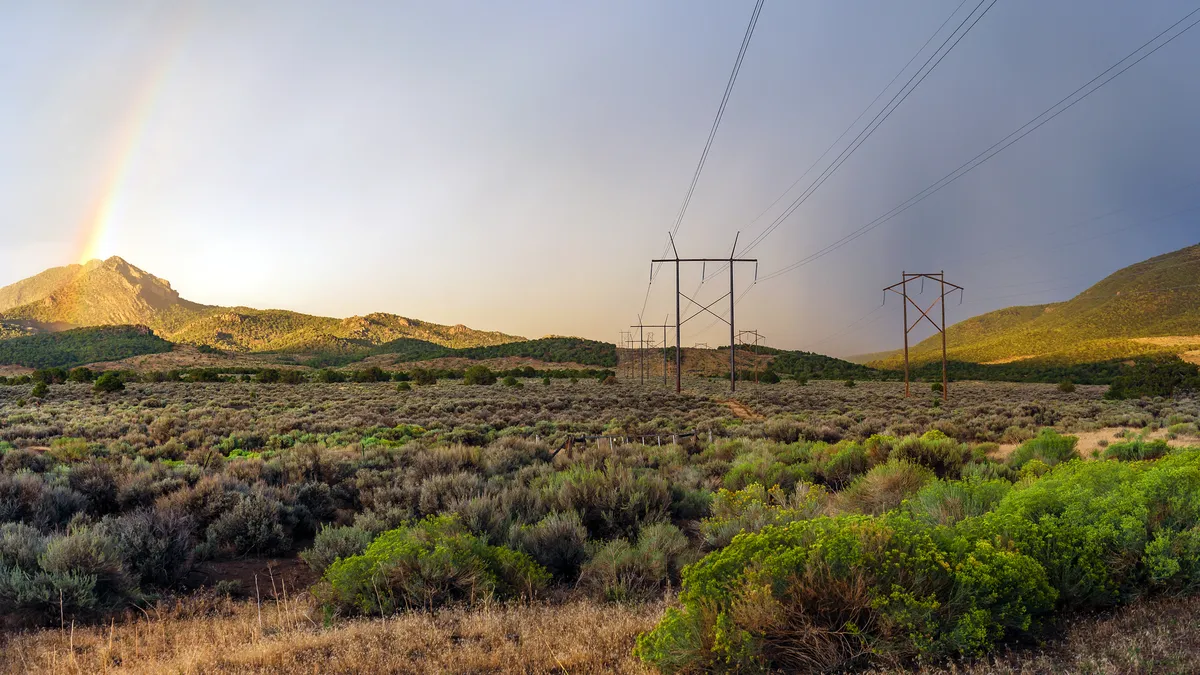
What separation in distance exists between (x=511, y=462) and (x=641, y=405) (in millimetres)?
21062

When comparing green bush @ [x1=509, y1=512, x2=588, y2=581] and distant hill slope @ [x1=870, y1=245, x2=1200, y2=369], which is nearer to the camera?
green bush @ [x1=509, y1=512, x2=588, y2=581]

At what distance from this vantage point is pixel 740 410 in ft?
107

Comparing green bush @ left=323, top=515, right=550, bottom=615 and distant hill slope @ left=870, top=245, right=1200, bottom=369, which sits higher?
distant hill slope @ left=870, top=245, right=1200, bottom=369

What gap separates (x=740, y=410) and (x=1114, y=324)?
10657 centimetres

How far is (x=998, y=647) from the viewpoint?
409cm

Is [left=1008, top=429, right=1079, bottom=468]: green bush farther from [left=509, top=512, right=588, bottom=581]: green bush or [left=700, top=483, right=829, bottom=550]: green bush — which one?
[left=509, top=512, right=588, bottom=581]: green bush

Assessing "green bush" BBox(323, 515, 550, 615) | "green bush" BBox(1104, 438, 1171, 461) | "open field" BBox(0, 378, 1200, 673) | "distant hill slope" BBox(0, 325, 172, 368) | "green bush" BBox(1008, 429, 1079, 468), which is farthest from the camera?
"distant hill slope" BBox(0, 325, 172, 368)

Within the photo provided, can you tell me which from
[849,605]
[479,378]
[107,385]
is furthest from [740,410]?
[107,385]

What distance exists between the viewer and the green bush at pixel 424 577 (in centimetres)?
620

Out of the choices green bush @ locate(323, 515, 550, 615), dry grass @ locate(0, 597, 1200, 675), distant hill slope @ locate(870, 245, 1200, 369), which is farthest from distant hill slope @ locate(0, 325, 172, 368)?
distant hill slope @ locate(870, 245, 1200, 369)

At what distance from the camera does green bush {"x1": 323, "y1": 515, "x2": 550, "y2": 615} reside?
620 centimetres

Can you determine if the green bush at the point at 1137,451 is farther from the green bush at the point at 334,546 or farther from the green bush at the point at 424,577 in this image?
the green bush at the point at 334,546

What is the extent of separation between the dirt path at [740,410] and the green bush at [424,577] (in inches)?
860

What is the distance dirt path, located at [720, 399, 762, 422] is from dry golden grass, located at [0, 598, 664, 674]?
23.0 m
